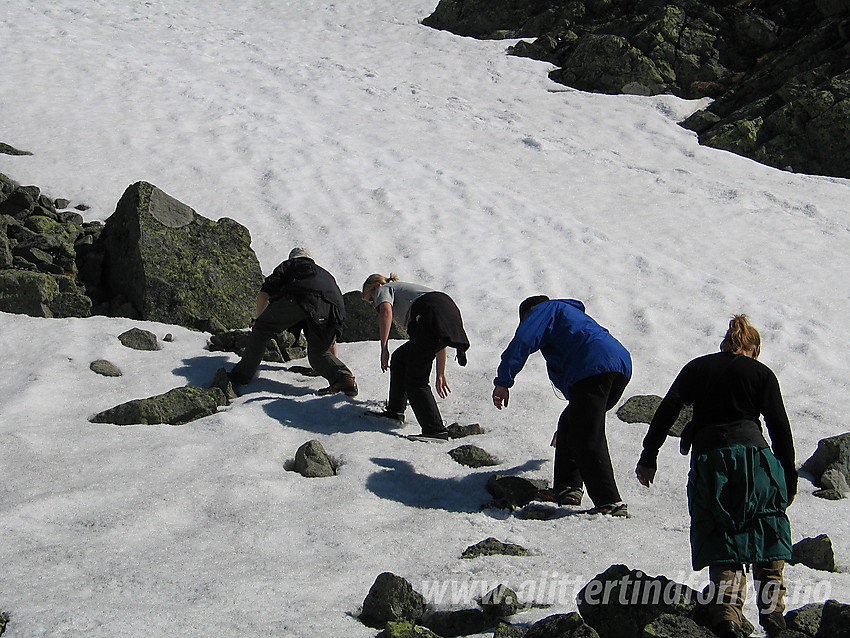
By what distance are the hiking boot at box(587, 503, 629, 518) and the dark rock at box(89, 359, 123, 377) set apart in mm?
5271

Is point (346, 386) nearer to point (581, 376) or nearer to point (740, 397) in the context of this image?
point (581, 376)

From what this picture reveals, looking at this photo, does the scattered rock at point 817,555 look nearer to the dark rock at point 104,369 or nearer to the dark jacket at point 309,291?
the dark jacket at point 309,291

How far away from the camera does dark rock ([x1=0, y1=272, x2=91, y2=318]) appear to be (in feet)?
30.6

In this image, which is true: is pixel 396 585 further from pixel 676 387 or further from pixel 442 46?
pixel 442 46

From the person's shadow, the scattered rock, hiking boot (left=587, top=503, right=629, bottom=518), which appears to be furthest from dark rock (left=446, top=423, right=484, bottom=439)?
the scattered rock

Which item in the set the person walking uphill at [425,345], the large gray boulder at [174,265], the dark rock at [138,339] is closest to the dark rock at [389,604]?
the person walking uphill at [425,345]

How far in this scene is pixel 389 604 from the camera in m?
4.08

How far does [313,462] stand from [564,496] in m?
2.08

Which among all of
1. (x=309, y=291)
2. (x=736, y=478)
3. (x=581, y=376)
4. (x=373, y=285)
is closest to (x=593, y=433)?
(x=581, y=376)

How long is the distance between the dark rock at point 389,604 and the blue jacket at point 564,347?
2024 mm

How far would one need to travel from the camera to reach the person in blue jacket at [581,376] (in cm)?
586

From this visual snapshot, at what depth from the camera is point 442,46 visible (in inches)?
1020

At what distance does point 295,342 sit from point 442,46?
18.8 m

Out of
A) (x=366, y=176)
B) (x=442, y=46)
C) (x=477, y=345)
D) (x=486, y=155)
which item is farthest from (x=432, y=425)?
(x=442, y=46)
